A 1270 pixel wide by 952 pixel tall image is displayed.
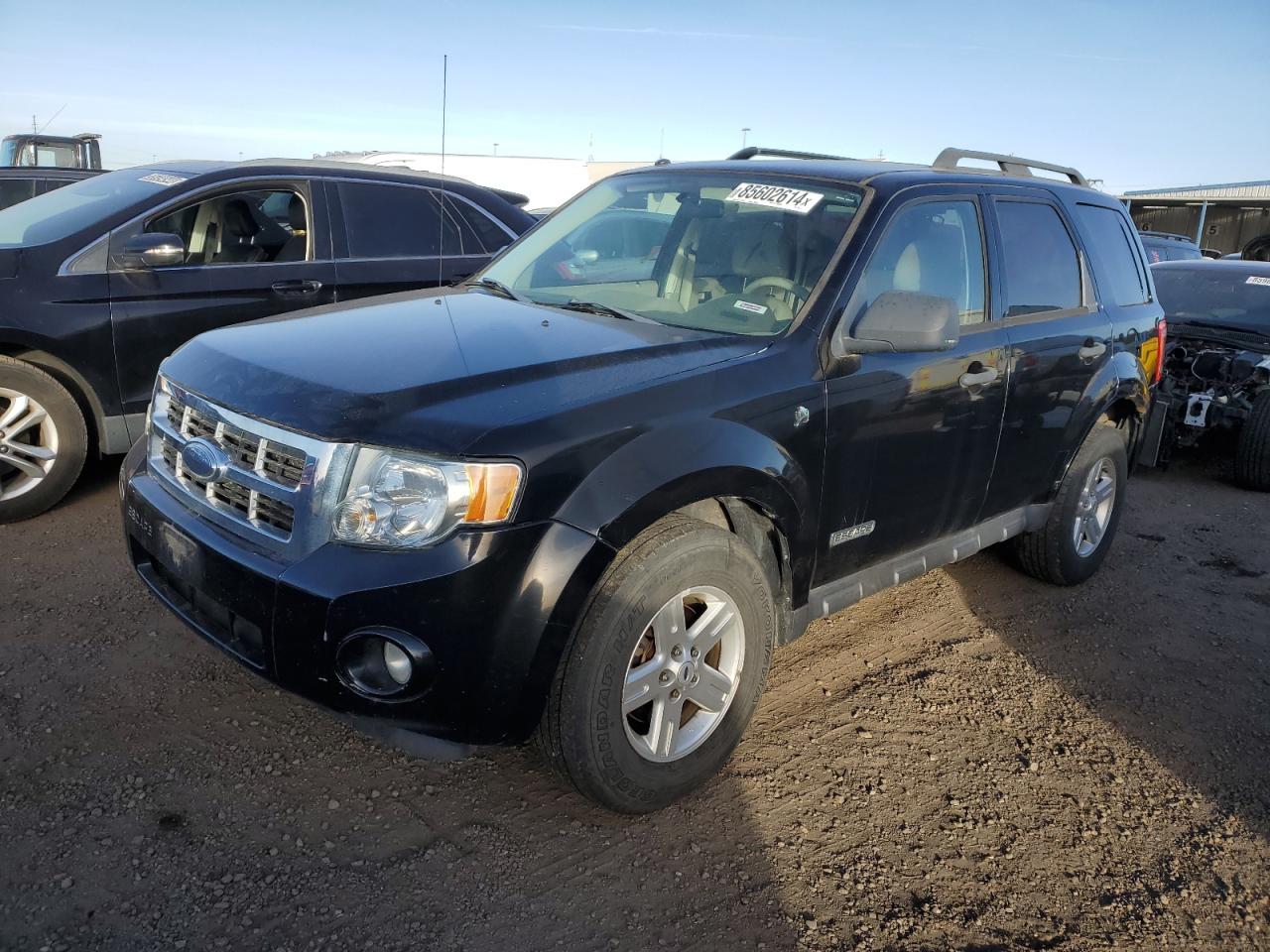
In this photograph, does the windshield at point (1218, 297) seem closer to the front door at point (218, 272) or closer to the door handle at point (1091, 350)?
the door handle at point (1091, 350)

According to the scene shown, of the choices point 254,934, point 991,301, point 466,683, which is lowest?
point 254,934

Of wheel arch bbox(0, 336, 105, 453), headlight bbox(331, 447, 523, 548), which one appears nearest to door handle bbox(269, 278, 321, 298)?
wheel arch bbox(0, 336, 105, 453)

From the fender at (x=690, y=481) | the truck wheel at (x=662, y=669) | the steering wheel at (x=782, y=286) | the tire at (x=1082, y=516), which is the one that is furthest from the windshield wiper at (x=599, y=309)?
the tire at (x=1082, y=516)

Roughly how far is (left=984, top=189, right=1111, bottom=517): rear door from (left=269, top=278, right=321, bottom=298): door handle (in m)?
3.51

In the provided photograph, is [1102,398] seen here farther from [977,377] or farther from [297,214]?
[297,214]

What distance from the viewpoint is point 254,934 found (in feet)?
7.35

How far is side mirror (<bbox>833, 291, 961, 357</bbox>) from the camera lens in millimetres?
2984

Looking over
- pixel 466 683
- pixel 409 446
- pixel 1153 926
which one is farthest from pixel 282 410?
pixel 1153 926

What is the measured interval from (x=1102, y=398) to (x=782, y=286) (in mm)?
1980

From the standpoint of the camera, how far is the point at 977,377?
3504mm

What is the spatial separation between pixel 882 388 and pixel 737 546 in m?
0.82

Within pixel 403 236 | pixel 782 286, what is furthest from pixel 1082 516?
pixel 403 236

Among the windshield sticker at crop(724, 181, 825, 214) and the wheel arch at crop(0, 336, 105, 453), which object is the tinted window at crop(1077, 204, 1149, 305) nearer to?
the windshield sticker at crop(724, 181, 825, 214)

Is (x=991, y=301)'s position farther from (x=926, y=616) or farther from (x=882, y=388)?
(x=926, y=616)
